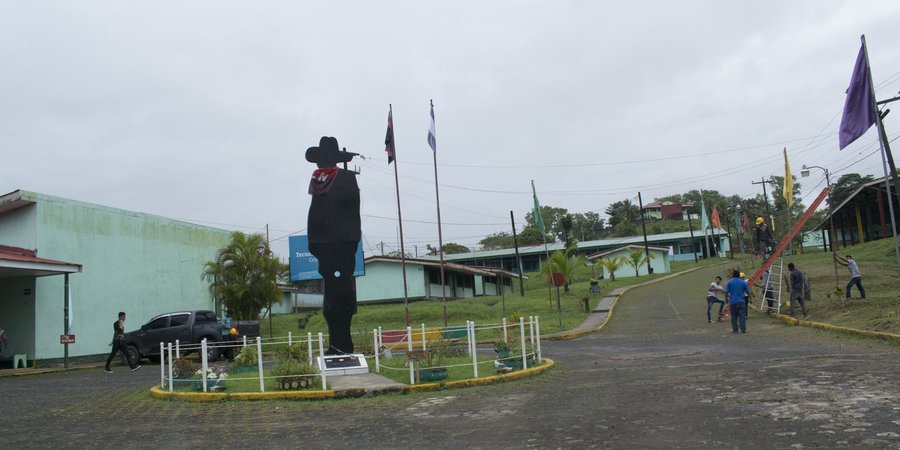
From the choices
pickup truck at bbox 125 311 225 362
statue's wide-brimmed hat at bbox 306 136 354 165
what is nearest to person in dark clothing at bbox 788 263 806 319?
statue's wide-brimmed hat at bbox 306 136 354 165

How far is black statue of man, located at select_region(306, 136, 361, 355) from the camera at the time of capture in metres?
15.4

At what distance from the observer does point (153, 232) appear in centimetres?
2898

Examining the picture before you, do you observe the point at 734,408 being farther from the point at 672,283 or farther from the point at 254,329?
the point at 672,283

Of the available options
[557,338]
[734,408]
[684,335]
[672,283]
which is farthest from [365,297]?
[734,408]

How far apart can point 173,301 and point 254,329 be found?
30.4 ft

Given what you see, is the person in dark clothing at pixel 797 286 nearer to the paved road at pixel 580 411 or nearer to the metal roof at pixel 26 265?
the paved road at pixel 580 411

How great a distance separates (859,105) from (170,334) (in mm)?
21703

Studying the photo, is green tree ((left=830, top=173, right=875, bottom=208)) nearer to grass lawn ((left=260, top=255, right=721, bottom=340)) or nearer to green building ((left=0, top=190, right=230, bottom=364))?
grass lawn ((left=260, top=255, right=721, bottom=340))

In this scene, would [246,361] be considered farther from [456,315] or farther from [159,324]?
[456,315]

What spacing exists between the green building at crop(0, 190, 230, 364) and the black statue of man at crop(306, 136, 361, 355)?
10366 mm

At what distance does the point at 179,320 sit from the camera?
73.6 feet

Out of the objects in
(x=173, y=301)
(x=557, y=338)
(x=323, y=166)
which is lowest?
(x=557, y=338)

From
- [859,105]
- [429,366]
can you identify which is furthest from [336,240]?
[859,105]

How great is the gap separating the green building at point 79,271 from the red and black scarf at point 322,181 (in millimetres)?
10251
